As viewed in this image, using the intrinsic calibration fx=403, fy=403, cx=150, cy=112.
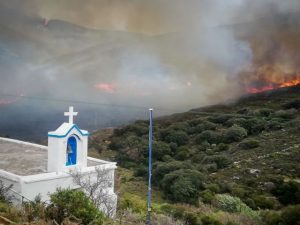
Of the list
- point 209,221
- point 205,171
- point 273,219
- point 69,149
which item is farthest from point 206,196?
point 69,149

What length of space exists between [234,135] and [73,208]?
33.2 m

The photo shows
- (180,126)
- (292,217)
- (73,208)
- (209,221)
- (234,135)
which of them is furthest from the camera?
(180,126)

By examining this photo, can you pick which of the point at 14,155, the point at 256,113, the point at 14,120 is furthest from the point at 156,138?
the point at 14,155

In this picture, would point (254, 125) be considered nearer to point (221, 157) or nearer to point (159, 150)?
point (221, 157)

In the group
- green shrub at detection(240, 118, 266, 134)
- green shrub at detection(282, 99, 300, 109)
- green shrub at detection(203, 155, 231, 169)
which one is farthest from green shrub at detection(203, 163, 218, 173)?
green shrub at detection(282, 99, 300, 109)

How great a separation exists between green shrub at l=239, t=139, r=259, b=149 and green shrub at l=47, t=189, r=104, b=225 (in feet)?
95.7

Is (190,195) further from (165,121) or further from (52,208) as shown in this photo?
(165,121)

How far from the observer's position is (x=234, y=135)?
41656 mm

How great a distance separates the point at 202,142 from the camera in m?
43.3

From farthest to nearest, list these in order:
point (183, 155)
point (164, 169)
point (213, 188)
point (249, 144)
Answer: point (183, 155) < point (249, 144) < point (164, 169) < point (213, 188)

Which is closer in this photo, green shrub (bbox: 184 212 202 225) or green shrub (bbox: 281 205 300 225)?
green shrub (bbox: 184 212 202 225)

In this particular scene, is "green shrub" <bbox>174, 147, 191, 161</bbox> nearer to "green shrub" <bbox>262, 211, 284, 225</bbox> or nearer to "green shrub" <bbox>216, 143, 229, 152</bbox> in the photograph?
"green shrub" <bbox>216, 143, 229, 152</bbox>

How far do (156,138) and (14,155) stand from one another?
100ft

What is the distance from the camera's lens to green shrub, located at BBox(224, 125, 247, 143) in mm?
41625
